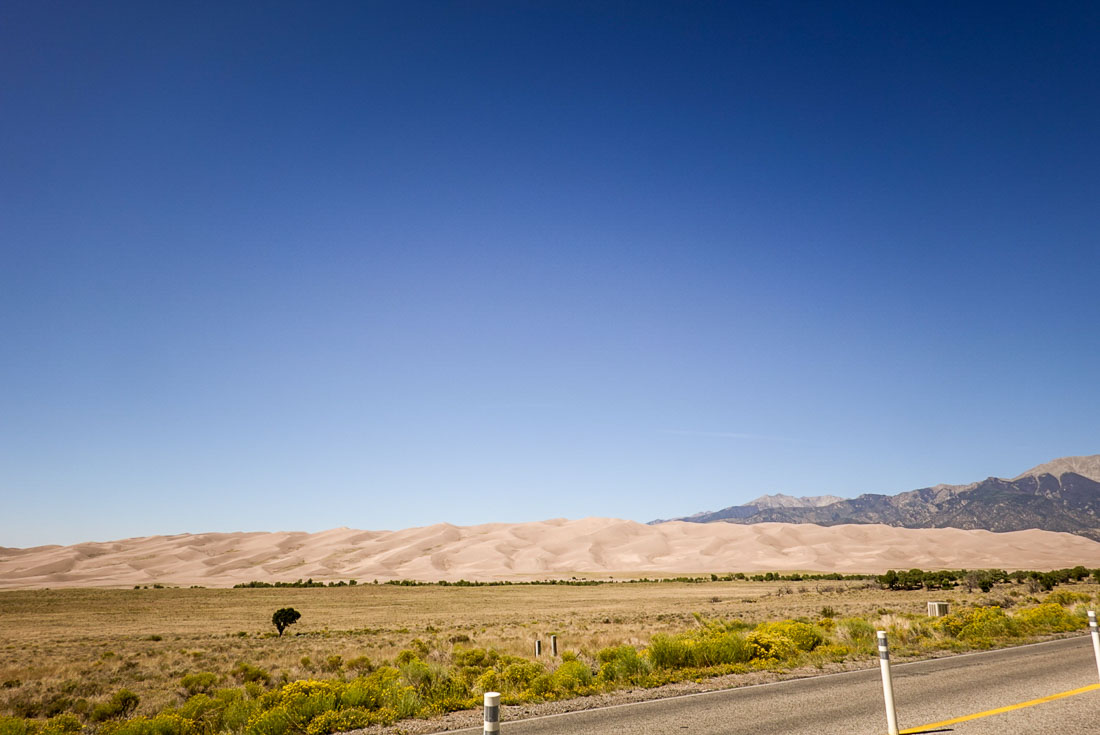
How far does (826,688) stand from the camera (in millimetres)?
10961

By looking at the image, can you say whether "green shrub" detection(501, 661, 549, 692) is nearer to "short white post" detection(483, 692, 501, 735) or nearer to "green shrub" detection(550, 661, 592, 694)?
"green shrub" detection(550, 661, 592, 694)

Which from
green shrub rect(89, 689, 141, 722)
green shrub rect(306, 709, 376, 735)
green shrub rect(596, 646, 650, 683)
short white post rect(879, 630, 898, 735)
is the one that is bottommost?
green shrub rect(89, 689, 141, 722)

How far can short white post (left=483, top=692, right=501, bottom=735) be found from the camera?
446cm

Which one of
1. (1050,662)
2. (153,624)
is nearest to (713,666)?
(1050,662)

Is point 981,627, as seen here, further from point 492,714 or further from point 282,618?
point 282,618

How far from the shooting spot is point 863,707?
9.22 meters

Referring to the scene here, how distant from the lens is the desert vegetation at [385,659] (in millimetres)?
11000

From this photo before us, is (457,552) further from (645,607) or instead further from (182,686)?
(182,686)

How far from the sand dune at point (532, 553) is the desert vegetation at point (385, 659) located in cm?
8280

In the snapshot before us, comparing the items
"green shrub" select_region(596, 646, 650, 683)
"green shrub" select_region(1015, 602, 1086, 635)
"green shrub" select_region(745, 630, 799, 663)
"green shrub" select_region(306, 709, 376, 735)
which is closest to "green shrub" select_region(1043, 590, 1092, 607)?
"green shrub" select_region(1015, 602, 1086, 635)

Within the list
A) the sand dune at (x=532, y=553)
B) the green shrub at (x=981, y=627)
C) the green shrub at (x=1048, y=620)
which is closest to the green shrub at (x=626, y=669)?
the green shrub at (x=981, y=627)

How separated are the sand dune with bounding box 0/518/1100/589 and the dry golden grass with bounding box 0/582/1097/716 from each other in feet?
192

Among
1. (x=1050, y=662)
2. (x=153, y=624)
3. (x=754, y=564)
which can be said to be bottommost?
(x=754, y=564)

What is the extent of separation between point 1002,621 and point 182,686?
24.4 m
